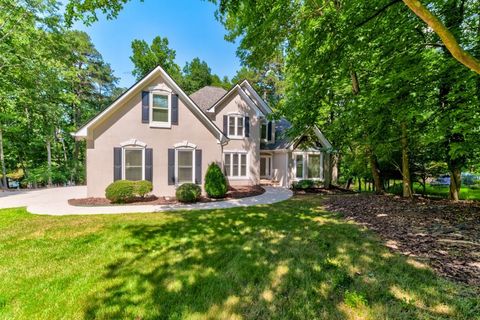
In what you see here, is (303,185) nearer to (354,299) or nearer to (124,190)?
(124,190)

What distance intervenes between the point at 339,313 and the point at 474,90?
6829 mm

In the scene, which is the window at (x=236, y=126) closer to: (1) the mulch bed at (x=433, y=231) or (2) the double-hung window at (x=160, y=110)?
(2) the double-hung window at (x=160, y=110)

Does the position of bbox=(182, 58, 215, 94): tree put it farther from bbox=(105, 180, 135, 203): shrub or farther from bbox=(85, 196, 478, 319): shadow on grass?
bbox=(85, 196, 478, 319): shadow on grass

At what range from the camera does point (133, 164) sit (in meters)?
11.2

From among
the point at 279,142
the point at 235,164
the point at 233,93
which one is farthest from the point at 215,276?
the point at 279,142

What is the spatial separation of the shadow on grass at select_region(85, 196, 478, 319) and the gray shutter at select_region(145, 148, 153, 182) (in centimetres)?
576

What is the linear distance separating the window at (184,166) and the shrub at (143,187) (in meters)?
1.68

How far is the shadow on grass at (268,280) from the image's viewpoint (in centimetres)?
287

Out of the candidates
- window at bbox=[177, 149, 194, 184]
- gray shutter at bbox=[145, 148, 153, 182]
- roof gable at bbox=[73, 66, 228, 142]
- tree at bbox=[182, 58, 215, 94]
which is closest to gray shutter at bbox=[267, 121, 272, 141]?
roof gable at bbox=[73, 66, 228, 142]

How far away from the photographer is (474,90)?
5820mm

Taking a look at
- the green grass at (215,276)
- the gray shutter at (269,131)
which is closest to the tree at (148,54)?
the gray shutter at (269,131)

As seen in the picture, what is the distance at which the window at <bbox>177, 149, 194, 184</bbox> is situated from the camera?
1208cm

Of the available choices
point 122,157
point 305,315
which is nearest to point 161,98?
point 122,157

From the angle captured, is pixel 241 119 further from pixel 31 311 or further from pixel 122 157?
pixel 31 311
